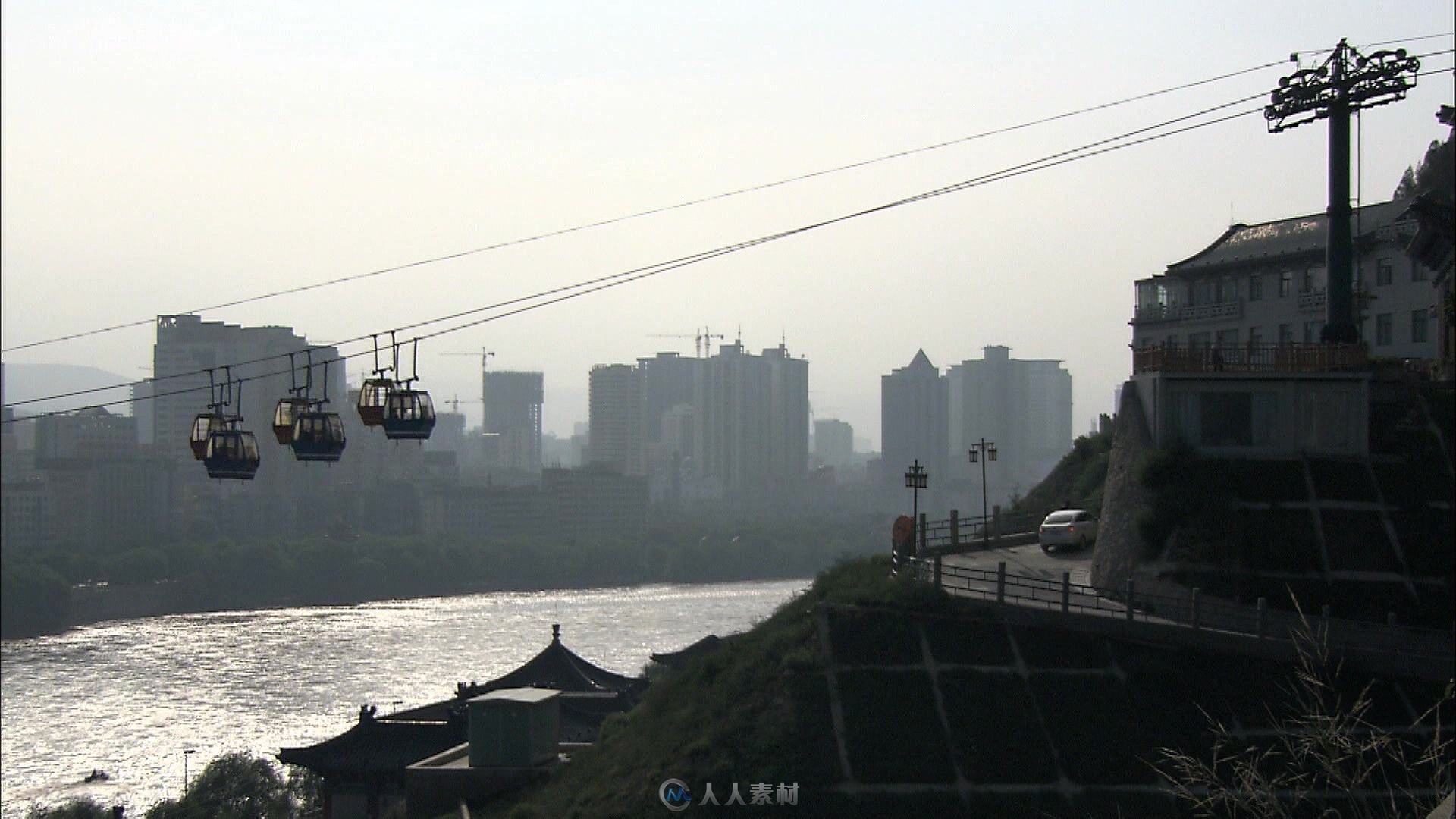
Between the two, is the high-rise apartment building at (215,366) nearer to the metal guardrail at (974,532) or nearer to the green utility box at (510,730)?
the metal guardrail at (974,532)

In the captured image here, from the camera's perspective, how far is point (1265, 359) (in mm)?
30281

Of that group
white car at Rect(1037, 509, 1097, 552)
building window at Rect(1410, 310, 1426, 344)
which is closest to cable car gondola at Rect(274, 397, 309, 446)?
white car at Rect(1037, 509, 1097, 552)

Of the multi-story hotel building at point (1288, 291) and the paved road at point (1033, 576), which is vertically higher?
the multi-story hotel building at point (1288, 291)

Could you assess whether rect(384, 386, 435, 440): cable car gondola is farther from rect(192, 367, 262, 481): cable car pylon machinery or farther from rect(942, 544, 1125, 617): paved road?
rect(942, 544, 1125, 617): paved road

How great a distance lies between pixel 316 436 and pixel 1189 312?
35736 mm

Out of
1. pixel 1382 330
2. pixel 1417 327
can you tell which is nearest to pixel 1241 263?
pixel 1382 330

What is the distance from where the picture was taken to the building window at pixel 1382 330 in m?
41.5

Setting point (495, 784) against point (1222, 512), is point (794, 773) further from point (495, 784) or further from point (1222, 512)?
point (1222, 512)

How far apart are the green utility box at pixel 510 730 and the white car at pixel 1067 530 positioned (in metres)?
14.1

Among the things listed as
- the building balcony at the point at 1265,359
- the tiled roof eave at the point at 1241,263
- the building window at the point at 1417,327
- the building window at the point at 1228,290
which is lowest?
the building balcony at the point at 1265,359

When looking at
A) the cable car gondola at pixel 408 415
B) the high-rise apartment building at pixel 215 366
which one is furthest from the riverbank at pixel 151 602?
the cable car gondola at pixel 408 415

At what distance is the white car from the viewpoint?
3484cm

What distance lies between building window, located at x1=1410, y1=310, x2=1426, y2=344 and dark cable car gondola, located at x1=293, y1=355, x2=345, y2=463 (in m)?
32.1

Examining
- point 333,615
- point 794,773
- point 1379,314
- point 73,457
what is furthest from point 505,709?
point 73,457
